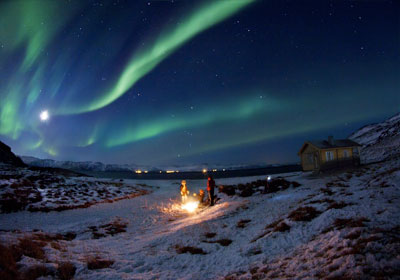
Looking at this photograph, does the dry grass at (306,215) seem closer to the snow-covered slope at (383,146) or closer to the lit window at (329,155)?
the lit window at (329,155)

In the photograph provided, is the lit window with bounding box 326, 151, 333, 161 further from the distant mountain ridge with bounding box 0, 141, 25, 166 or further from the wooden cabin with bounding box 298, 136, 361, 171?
the distant mountain ridge with bounding box 0, 141, 25, 166

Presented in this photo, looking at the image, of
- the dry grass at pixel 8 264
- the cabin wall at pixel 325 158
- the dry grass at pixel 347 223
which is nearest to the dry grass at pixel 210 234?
the dry grass at pixel 347 223

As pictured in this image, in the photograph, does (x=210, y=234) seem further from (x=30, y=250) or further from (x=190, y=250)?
(x=30, y=250)

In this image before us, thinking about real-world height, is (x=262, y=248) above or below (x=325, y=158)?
below

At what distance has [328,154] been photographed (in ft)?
123

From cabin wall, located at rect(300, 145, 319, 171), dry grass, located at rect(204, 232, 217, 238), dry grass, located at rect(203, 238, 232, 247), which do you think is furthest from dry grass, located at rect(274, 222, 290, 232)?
cabin wall, located at rect(300, 145, 319, 171)

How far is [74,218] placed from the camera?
56.5ft

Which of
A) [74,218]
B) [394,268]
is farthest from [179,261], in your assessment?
[74,218]

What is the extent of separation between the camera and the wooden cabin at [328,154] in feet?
121

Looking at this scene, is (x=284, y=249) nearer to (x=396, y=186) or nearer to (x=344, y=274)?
(x=344, y=274)

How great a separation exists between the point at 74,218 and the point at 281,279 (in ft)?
58.4

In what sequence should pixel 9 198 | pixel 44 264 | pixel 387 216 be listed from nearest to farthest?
pixel 44 264
pixel 387 216
pixel 9 198

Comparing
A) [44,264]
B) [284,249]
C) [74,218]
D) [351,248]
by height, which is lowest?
[74,218]

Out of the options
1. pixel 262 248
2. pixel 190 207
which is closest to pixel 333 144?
pixel 190 207
